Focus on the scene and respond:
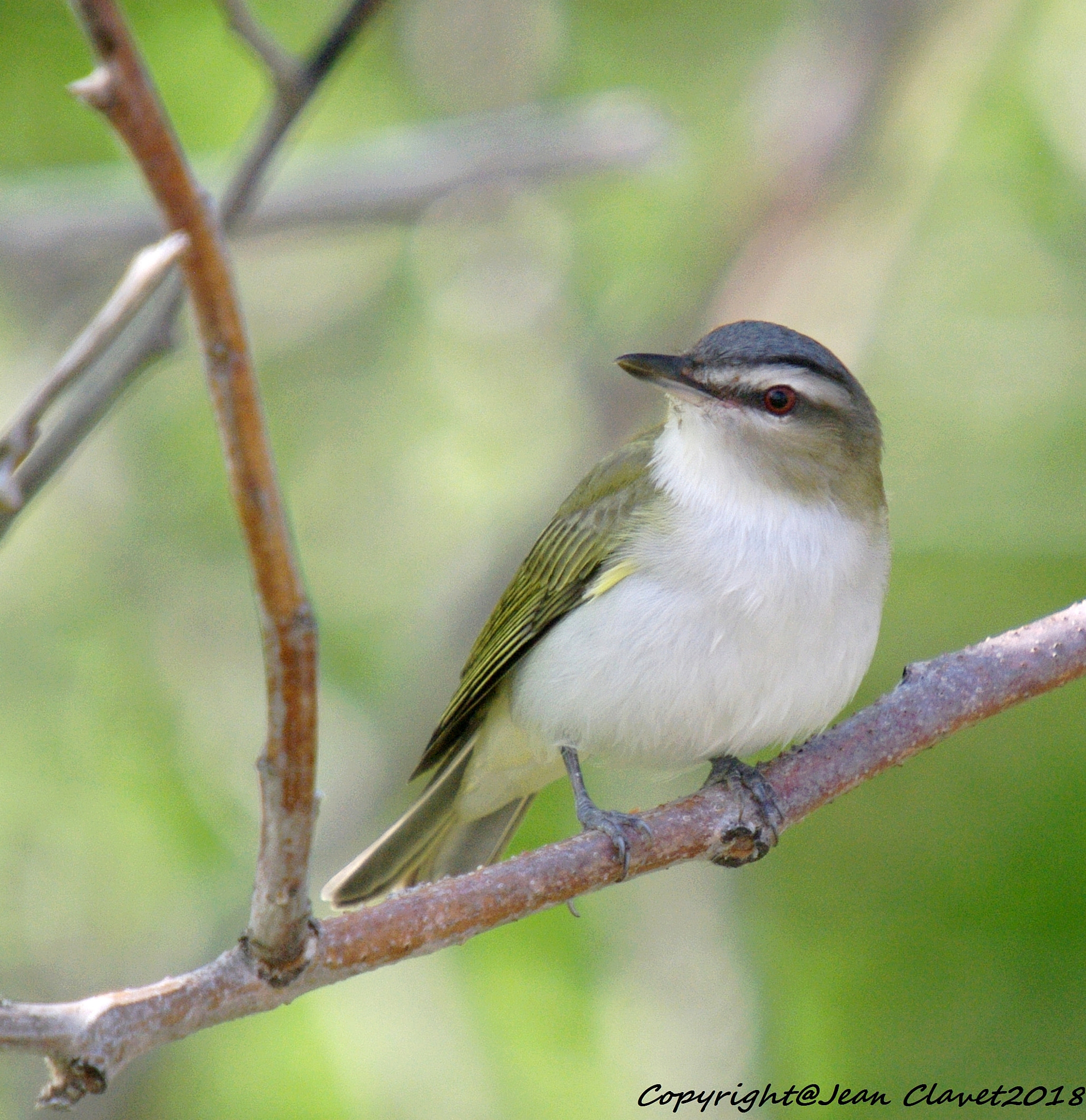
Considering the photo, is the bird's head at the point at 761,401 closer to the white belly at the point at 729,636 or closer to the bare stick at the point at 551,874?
the white belly at the point at 729,636

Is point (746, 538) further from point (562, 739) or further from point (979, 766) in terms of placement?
point (979, 766)

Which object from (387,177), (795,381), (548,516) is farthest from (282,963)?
(548,516)

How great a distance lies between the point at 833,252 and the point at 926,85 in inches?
51.1

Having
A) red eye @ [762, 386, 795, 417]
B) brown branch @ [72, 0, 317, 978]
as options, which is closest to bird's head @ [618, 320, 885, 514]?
red eye @ [762, 386, 795, 417]

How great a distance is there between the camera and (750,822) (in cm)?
338

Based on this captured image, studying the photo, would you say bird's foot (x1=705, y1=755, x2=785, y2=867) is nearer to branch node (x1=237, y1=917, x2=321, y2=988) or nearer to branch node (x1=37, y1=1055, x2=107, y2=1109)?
branch node (x1=237, y1=917, x2=321, y2=988)

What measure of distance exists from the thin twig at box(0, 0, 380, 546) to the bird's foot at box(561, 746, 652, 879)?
1520 millimetres

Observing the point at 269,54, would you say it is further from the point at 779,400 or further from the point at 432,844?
the point at 432,844

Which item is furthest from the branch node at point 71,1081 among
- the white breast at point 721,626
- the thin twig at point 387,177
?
the thin twig at point 387,177

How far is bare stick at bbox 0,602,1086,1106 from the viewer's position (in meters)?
2.27

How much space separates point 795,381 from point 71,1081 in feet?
9.25

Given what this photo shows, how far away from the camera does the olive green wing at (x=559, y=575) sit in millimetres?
4262

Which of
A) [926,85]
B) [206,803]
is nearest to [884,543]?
[206,803]

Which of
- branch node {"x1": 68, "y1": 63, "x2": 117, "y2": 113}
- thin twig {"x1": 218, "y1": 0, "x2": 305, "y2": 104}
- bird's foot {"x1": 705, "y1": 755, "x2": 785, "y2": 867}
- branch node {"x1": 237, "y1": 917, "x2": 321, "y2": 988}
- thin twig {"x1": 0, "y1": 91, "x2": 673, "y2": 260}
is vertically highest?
thin twig {"x1": 0, "y1": 91, "x2": 673, "y2": 260}
